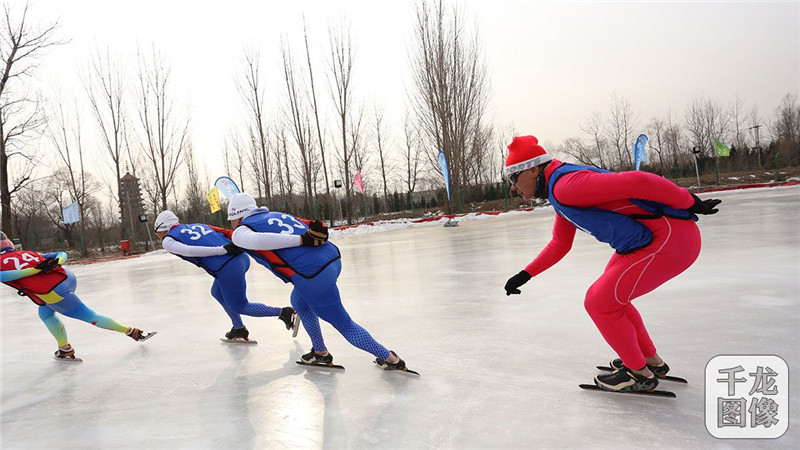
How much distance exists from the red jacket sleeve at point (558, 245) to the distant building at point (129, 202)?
897 inches

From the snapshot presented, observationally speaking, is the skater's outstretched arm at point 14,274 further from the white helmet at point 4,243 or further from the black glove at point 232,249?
the black glove at point 232,249

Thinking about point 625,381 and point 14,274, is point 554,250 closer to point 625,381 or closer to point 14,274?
point 625,381

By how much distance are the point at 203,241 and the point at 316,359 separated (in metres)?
1.53

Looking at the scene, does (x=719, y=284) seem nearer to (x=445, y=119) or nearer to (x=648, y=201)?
(x=648, y=201)

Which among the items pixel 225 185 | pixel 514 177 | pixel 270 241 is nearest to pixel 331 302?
pixel 270 241

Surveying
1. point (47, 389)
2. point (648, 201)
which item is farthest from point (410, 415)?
point (47, 389)

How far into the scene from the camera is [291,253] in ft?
10.1

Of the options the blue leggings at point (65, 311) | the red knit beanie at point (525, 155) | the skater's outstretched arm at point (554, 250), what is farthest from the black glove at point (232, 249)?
the red knit beanie at point (525, 155)

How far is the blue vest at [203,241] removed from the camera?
4.30 meters

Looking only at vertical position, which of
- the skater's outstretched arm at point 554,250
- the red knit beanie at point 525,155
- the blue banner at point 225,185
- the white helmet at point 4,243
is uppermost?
the blue banner at point 225,185

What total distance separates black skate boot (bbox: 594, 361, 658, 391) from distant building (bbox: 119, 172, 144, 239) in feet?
75.9

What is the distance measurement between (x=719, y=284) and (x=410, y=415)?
11.8 feet

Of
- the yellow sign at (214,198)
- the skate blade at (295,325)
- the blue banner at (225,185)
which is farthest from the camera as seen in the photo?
the yellow sign at (214,198)

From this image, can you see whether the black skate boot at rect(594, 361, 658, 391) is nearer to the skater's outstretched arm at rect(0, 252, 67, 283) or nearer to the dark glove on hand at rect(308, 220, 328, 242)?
the dark glove on hand at rect(308, 220, 328, 242)
